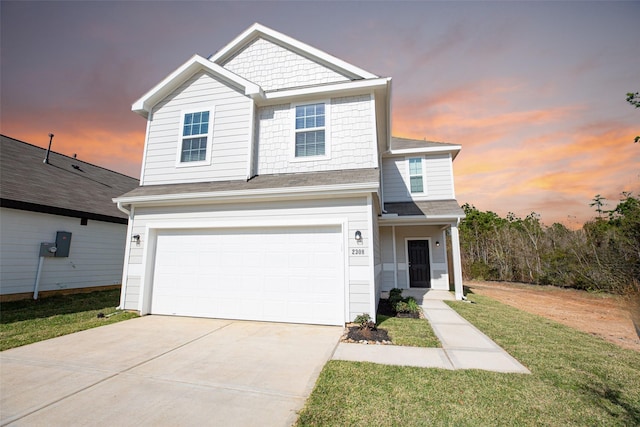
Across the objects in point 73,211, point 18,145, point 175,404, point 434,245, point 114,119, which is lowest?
point 175,404

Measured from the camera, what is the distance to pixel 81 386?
3252 millimetres

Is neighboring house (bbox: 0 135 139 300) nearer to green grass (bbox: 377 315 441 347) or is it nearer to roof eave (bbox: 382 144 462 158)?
green grass (bbox: 377 315 441 347)

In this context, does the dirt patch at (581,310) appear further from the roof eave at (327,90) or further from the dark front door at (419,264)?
the roof eave at (327,90)

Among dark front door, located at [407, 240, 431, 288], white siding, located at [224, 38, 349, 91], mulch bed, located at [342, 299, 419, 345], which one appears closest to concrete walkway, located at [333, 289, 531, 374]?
mulch bed, located at [342, 299, 419, 345]

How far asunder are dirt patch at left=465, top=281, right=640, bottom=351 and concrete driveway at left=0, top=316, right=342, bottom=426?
4717mm

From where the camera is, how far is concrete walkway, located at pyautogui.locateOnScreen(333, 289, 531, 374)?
3.94 metres

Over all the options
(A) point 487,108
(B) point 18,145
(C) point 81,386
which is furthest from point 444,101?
(B) point 18,145

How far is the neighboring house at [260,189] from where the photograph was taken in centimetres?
612

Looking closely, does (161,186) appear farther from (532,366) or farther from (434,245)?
(434,245)

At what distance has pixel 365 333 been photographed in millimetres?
5164

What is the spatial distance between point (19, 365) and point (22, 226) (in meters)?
6.86

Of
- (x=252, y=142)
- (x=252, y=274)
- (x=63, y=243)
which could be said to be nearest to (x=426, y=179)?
(x=252, y=142)

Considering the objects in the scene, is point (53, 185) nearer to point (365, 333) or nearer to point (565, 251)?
point (365, 333)

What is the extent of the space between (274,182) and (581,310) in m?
10.7
